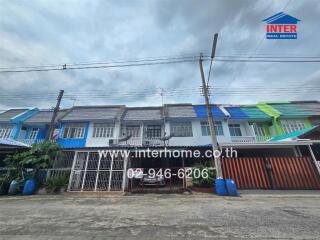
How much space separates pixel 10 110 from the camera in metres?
20.1

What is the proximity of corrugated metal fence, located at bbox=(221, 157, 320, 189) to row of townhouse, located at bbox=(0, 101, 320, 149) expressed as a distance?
6275 mm

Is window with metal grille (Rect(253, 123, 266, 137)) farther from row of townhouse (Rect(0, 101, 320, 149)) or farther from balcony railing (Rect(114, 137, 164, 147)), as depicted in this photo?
balcony railing (Rect(114, 137, 164, 147))

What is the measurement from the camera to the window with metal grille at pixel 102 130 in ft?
55.7

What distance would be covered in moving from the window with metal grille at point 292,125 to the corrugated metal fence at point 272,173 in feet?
27.5

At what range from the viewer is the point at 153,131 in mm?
17703

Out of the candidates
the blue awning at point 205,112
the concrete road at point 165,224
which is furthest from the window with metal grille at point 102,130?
the concrete road at point 165,224

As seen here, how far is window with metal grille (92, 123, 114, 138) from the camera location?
55.7 feet

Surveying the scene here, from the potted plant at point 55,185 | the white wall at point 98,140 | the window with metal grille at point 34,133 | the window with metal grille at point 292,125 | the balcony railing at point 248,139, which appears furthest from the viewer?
the window with metal grille at point 34,133

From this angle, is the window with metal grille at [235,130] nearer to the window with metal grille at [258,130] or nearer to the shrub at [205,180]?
the window with metal grille at [258,130]

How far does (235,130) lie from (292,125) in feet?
19.0

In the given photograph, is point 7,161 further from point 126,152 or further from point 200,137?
point 200,137

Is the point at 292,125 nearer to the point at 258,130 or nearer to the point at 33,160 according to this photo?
the point at 258,130

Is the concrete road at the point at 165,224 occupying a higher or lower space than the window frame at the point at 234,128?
lower

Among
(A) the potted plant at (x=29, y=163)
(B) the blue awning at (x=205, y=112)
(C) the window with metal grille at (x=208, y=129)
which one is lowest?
(A) the potted plant at (x=29, y=163)
